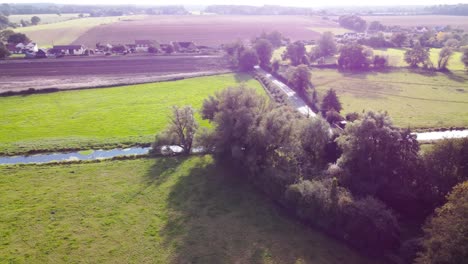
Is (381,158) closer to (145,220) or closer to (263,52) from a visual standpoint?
(145,220)

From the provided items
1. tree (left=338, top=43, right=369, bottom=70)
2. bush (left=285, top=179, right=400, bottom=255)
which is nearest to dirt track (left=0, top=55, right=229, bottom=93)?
tree (left=338, top=43, right=369, bottom=70)

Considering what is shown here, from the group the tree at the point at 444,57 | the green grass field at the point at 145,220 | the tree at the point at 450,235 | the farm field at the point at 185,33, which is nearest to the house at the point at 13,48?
the farm field at the point at 185,33

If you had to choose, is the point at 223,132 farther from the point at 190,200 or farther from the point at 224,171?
the point at 190,200

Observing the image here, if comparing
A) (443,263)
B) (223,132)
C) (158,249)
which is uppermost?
(223,132)

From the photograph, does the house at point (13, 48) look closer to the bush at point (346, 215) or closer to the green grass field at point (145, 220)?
the green grass field at point (145, 220)

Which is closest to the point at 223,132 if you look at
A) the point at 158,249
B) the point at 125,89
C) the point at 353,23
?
the point at 158,249

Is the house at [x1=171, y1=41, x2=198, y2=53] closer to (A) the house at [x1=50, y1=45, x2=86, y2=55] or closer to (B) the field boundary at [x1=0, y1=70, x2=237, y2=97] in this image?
(A) the house at [x1=50, y1=45, x2=86, y2=55]

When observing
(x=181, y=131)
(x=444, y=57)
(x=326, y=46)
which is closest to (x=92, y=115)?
(x=181, y=131)
